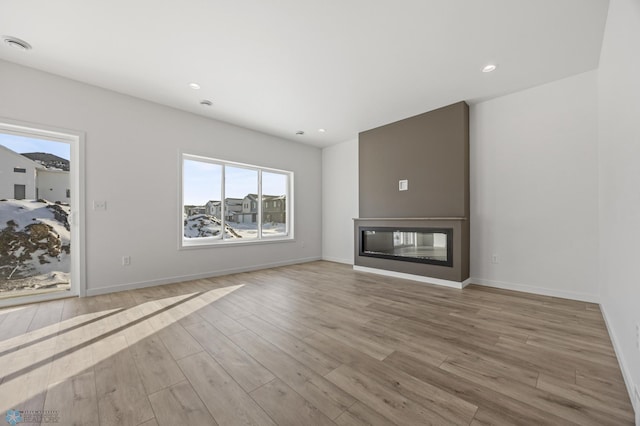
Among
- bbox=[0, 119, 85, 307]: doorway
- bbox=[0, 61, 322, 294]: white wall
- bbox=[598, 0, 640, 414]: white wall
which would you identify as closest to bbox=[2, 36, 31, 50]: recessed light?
bbox=[0, 61, 322, 294]: white wall

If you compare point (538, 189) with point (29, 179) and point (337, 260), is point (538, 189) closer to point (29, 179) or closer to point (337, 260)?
point (337, 260)

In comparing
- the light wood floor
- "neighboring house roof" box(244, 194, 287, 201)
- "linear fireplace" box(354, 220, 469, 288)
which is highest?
"neighboring house roof" box(244, 194, 287, 201)

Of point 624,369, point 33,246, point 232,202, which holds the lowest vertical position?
point 624,369

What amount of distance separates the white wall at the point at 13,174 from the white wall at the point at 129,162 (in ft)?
1.48

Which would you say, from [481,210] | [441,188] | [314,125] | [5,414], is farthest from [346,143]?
[5,414]

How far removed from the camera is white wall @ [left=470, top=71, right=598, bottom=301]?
9.79ft

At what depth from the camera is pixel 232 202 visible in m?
4.88

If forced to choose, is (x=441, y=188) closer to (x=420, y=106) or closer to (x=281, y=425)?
(x=420, y=106)

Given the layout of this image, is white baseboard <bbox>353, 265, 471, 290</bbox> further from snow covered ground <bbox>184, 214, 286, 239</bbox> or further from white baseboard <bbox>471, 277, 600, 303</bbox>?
snow covered ground <bbox>184, 214, 286, 239</bbox>

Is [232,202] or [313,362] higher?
[232,202]

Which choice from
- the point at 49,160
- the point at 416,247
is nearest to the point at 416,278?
the point at 416,247

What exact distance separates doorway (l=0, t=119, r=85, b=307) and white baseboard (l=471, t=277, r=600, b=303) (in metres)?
5.53

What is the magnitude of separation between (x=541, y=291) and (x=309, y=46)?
13.4 feet

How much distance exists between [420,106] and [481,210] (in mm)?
1844
